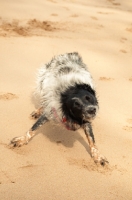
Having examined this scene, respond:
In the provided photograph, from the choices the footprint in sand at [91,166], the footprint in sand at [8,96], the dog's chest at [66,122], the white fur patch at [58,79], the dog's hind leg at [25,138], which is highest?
the white fur patch at [58,79]

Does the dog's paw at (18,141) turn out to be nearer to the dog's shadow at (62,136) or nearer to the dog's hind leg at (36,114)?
the dog's shadow at (62,136)

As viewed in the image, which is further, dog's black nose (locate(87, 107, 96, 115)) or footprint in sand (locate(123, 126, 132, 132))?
footprint in sand (locate(123, 126, 132, 132))

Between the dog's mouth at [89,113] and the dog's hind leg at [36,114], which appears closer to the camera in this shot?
the dog's mouth at [89,113]

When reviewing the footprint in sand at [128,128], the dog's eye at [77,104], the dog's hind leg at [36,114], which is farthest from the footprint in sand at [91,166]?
the dog's hind leg at [36,114]

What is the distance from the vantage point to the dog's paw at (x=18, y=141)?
11.2ft

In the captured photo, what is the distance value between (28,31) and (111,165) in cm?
461

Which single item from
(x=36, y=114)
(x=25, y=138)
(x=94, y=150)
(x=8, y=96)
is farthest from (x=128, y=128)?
(x=8, y=96)

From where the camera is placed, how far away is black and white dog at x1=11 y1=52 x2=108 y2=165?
113 inches

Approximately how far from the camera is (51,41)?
6.80m

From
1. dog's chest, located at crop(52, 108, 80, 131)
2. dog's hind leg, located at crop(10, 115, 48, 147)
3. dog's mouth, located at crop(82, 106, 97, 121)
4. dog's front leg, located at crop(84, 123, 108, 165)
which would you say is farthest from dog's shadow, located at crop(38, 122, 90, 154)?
dog's mouth, located at crop(82, 106, 97, 121)

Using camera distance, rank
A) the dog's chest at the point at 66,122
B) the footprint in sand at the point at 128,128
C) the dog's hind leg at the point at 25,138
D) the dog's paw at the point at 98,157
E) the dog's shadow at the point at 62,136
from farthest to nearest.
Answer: the footprint in sand at the point at 128,128
the dog's shadow at the point at 62,136
the dog's hind leg at the point at 25,138
the dog's paw at the point at 98,157
the dog's chest at the point at 66,122

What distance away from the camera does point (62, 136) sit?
12.4 feet

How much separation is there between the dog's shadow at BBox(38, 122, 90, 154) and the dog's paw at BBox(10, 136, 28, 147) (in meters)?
0.34

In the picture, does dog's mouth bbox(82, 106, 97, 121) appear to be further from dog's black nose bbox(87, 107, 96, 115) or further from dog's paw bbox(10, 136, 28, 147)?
dog's paw bbox(10, 136, 28, 147)
